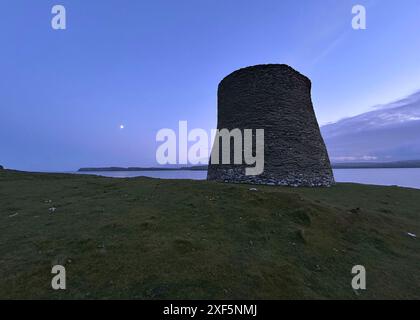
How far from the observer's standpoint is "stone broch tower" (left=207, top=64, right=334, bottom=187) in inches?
968

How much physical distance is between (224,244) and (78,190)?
14.2 m

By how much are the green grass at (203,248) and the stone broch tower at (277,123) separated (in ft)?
35.2

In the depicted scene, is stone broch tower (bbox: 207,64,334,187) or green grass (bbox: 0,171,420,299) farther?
stone broch tower (bbox: 207,64,334,187)

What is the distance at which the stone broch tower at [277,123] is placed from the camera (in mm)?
24578

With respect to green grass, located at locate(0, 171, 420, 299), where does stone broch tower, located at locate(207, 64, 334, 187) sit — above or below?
above

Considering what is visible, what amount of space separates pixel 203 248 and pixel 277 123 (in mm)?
20392

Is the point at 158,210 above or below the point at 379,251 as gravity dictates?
above

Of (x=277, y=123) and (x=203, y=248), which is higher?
(x=277, y=123)

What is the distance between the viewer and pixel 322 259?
27.3ft

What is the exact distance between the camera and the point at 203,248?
7.86 metres

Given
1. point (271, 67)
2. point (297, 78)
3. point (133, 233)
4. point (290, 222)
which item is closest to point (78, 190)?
point (133, 233)

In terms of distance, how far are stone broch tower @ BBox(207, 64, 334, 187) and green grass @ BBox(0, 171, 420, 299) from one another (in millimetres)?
10744

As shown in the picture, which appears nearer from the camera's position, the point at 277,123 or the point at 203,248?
the point at 203,248
